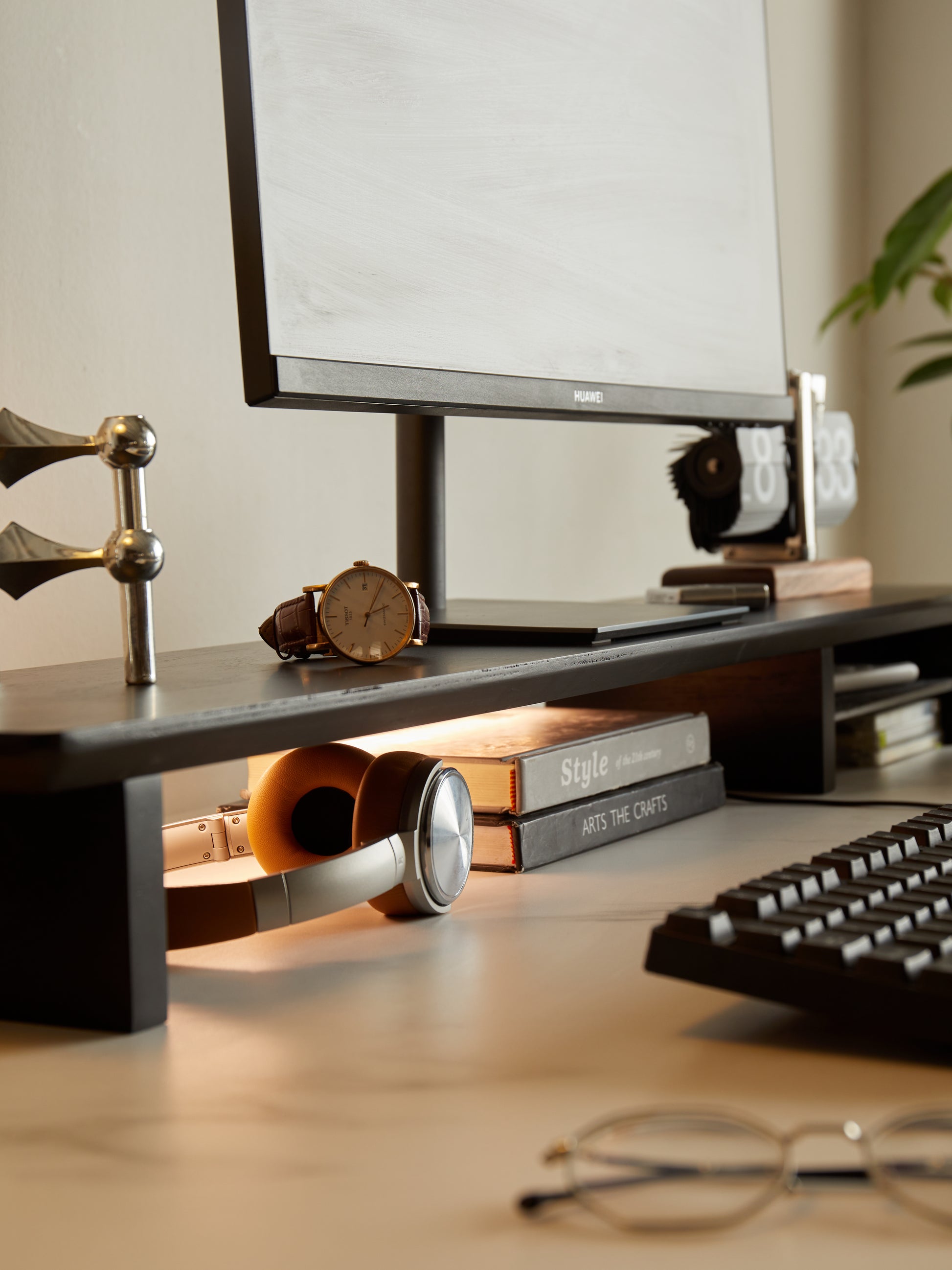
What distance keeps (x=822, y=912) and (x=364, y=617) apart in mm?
372

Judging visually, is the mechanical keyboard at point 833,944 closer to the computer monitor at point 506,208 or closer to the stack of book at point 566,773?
the stack of book at point 566,773

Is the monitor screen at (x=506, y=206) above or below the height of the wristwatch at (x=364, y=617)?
above

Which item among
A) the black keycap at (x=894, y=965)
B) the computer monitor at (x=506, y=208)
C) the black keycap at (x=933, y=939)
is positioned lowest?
the black keycap at (x=894, y=965)

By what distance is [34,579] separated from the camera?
0.76 m

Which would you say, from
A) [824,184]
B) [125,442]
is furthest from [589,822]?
[824,184]

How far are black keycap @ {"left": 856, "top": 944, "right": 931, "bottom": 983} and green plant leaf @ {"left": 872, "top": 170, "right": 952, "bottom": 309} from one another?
271 mm

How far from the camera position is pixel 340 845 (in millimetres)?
895

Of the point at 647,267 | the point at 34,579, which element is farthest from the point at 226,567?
the point at 34,579

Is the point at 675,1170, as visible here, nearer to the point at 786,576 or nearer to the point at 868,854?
the point at 868,854

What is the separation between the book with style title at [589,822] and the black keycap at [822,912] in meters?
0.36

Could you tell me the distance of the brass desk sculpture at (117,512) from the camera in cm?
75

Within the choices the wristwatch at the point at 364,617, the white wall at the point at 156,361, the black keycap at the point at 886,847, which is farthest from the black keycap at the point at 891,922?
the white wall at the point at 156,361

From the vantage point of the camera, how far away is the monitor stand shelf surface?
63 cm

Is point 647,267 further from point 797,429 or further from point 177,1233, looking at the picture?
point 177,1233
